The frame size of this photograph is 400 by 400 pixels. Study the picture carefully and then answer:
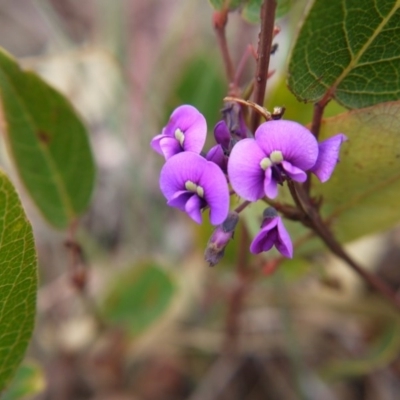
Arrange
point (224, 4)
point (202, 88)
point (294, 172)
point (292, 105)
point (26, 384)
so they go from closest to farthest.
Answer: point (294, 172) → point (224, 4) → point (26, 384) → point (292, 105) → point (202, 88)

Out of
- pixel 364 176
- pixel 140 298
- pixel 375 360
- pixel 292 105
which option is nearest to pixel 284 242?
pixel 364 176

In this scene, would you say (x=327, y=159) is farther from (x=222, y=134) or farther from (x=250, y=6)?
(x=250, y=6)

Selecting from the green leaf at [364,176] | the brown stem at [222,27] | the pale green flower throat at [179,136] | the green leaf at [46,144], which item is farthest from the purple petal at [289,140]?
the green leaf at [46,144]

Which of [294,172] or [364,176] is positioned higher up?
[294,172]

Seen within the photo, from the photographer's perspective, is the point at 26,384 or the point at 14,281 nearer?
the point at 14,281

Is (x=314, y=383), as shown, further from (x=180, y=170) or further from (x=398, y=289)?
(x=180, y=170)

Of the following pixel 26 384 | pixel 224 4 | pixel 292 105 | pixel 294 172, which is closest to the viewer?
pixel 294 172

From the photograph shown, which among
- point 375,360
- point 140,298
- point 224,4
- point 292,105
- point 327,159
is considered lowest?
point 375,360

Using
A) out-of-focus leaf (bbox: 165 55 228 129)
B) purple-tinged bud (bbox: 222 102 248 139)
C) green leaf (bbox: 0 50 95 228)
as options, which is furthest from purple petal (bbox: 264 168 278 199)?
out-of-focus leaf (bbox: 165 55 228 129)
